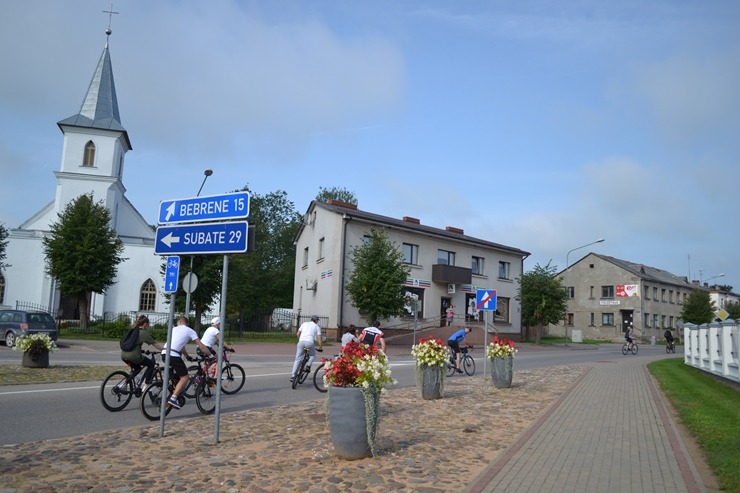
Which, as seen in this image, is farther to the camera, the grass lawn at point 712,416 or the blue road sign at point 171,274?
the blue road sign at point 171,274

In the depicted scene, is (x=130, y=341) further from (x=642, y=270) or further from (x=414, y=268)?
(x=642, y=270)

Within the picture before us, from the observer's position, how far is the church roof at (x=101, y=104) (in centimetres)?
5098

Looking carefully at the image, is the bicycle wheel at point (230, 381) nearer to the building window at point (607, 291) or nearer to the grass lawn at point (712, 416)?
the grass lawn at point (712, 416)

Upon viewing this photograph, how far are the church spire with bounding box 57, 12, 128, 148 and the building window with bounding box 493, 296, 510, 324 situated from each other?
117ft

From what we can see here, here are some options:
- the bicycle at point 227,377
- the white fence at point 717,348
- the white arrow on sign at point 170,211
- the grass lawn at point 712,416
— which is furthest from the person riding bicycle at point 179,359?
the white fence at point 717,348

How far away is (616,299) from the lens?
64.3 m

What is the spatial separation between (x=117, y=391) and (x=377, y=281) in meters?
23.0

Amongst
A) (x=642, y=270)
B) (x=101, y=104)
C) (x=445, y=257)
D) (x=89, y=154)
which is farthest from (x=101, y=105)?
(x=642, y=270)

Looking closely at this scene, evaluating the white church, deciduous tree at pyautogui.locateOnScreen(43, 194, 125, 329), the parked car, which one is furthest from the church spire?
the parked car

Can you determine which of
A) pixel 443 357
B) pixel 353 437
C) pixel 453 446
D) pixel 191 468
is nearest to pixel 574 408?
pixel 443 357

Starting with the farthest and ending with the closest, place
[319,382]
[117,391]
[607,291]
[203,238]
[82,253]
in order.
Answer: [607,291]
[82,253]
[319,382]
[117,391]
[203,238]

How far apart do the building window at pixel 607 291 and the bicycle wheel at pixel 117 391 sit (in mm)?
63348

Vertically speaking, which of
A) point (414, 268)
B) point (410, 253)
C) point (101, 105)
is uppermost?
point (101, 105)

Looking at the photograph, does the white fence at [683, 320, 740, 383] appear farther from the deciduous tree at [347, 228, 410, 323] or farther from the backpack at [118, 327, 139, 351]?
the deciduous tree at [347, 228, 410, 323]
